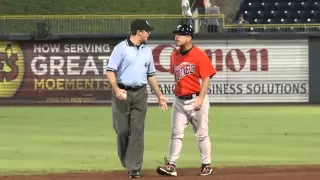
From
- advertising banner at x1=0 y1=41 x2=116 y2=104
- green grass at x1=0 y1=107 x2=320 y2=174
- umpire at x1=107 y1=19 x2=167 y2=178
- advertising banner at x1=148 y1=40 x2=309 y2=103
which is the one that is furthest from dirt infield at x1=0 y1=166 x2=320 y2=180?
advertising banner at x1=0 y1=41 x2=116 y2=104

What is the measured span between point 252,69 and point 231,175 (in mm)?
17486

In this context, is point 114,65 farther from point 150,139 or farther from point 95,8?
point 95,8

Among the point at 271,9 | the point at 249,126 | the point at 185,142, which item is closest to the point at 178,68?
the point at 185,142

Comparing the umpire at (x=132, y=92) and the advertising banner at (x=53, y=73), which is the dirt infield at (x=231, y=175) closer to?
the umpire at (x=132, y=92)

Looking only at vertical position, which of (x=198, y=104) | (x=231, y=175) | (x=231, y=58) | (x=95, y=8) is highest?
(x=95, y=8)

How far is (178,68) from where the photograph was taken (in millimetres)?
9867

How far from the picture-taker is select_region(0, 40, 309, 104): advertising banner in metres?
26.6

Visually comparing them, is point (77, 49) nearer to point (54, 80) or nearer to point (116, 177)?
point (54, 80)

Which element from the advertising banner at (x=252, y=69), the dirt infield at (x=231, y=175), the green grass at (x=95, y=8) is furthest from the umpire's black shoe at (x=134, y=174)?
the green grass at (x=95, y=8)

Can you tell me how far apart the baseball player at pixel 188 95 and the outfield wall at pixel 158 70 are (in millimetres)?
16642

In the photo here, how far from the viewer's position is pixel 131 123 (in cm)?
970

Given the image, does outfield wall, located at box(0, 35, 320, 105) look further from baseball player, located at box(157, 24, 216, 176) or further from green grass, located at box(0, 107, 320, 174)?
baseball player, located at box(157, 24, 216, 176)

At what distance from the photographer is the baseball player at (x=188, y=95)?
383 inches

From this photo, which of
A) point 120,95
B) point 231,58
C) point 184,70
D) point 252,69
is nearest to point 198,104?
point 184,70
